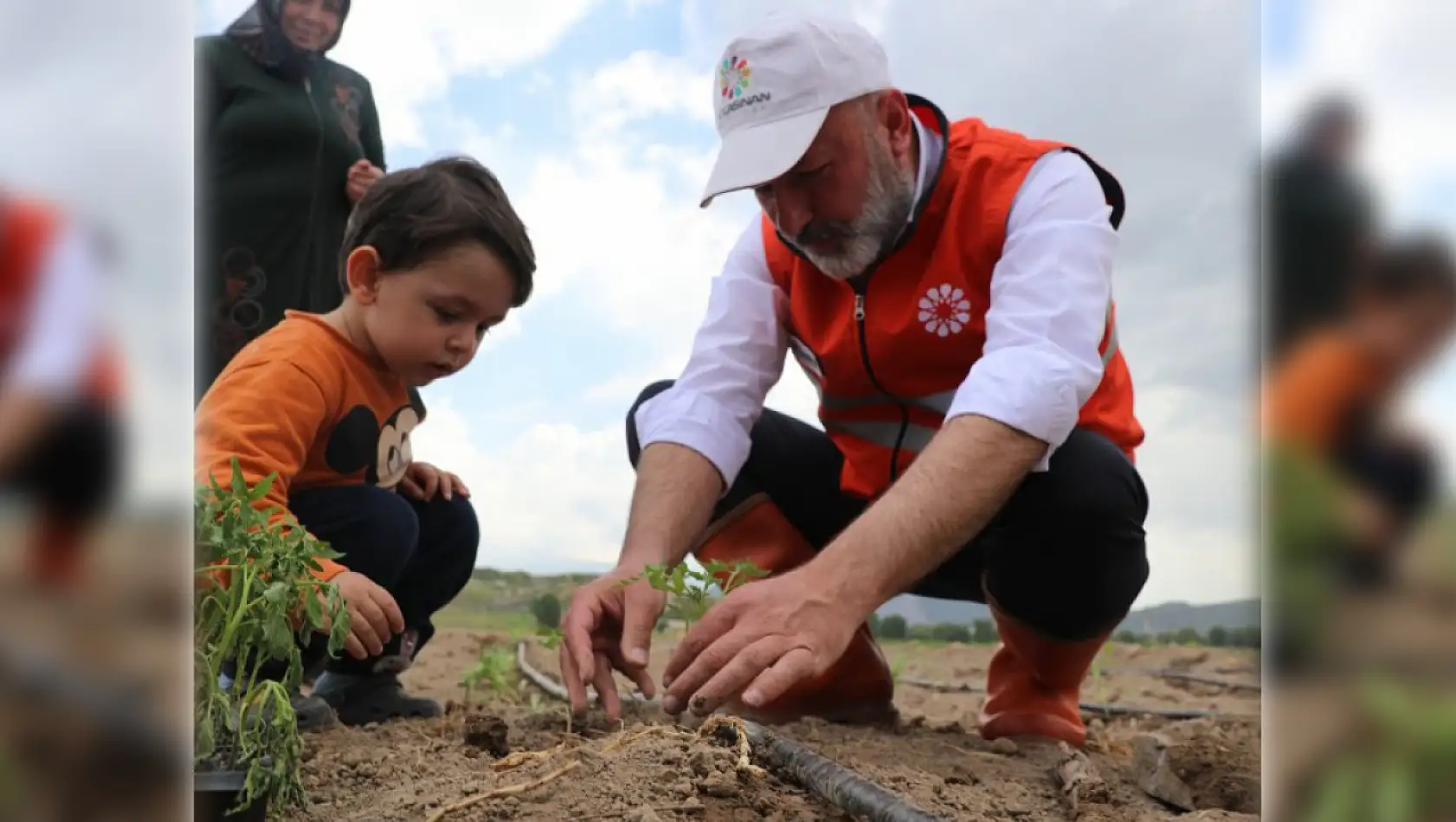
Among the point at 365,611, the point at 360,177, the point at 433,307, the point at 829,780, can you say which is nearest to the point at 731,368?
the point at 433,307

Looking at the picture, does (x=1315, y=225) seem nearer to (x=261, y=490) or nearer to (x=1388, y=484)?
(x=1388, y=484)

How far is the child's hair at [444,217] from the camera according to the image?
1945 mm

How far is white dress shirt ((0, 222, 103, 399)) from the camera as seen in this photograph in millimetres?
383

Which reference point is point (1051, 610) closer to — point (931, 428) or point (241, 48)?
point (931, 428)

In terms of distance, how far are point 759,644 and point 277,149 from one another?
127 centimetres

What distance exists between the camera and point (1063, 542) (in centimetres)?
209

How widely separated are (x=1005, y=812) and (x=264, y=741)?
3.12 ft

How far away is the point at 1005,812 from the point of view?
1.51m

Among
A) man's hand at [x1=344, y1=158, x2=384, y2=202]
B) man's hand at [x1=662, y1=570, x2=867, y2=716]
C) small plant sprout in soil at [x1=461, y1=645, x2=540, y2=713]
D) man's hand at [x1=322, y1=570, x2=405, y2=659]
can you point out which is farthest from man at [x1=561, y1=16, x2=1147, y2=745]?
small plant sprout in soil at [x1=461, y1=645, x2=540, y2=713]

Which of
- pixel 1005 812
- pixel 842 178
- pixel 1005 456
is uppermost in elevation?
pixel 842 178

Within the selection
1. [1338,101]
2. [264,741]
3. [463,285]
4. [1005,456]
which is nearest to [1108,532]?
[1005,456]

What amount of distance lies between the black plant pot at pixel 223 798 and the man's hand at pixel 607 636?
543mm

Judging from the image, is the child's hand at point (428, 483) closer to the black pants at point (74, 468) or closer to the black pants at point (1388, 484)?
the black pants at point (74, 468)

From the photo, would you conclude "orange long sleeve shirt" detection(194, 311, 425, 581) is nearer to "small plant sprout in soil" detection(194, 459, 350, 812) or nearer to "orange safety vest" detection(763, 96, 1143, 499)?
"small plant sprout in soil" detection(194, 459, 350, 812)
